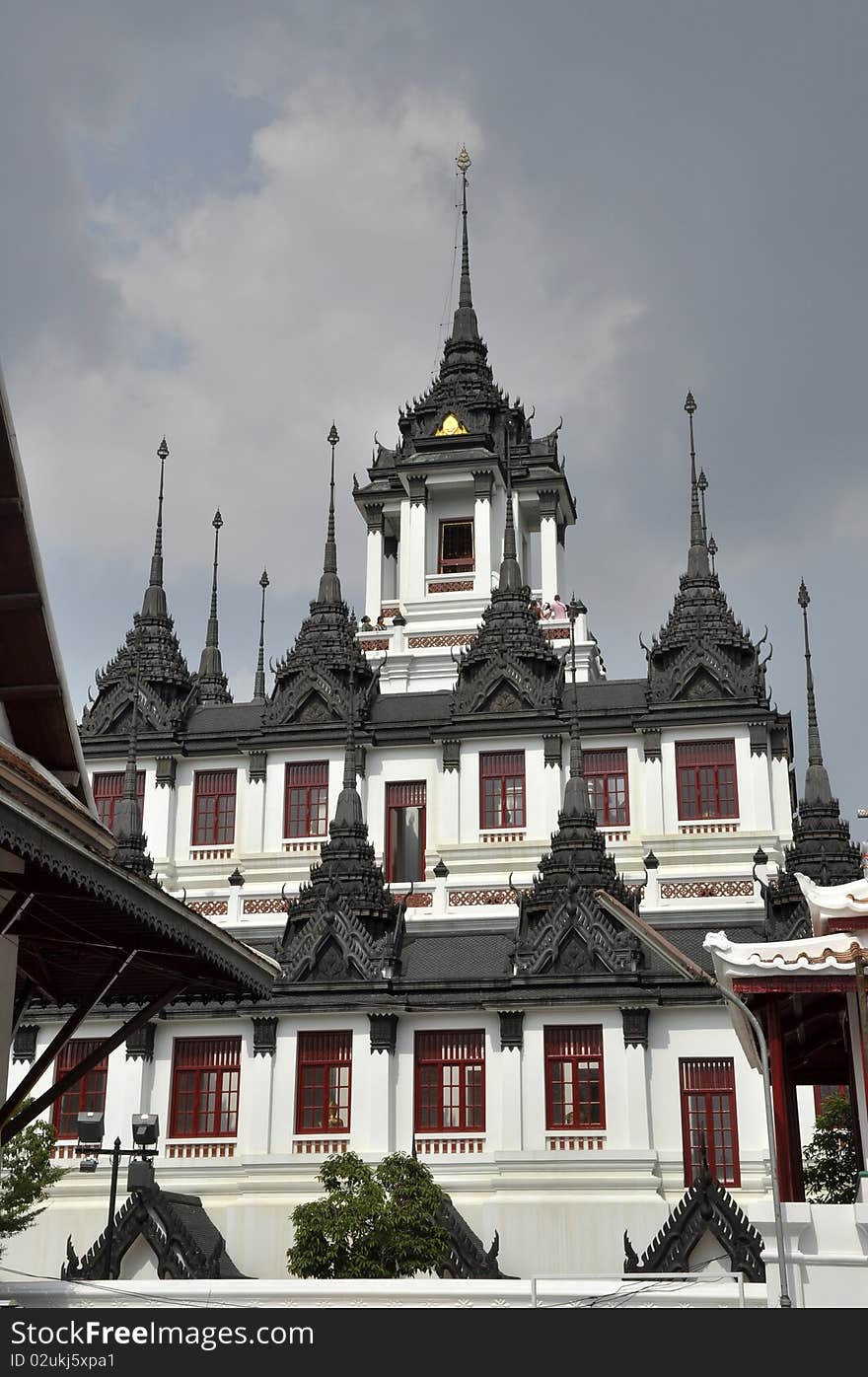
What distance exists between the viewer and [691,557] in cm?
4600

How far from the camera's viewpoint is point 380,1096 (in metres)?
35.5

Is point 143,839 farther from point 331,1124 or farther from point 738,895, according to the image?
point 738,895

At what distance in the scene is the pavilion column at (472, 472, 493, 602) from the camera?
51.3 m

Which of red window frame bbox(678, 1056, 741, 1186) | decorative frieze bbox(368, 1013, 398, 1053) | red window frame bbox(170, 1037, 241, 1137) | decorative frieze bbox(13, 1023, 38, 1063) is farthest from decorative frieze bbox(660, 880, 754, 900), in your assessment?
decorative frieze bbox(13, 1023, 38, 1063)

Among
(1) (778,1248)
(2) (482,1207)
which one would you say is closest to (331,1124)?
(2) (482,1207)

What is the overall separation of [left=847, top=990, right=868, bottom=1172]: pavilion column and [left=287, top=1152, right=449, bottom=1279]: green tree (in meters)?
14.1

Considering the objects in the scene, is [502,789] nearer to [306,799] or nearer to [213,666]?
[306,799]

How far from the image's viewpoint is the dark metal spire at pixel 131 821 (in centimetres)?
4088

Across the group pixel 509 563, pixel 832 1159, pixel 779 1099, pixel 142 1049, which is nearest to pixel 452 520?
pixel 509 563

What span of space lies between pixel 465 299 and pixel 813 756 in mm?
26930

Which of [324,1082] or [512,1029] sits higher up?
[512,1029]

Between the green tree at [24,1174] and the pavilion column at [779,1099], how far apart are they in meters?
16.7

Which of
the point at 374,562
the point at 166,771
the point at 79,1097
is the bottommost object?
the point at 79,1097

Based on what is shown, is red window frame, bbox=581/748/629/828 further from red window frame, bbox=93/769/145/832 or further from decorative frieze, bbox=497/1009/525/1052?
red window frame, bbox=93/769/145/832
